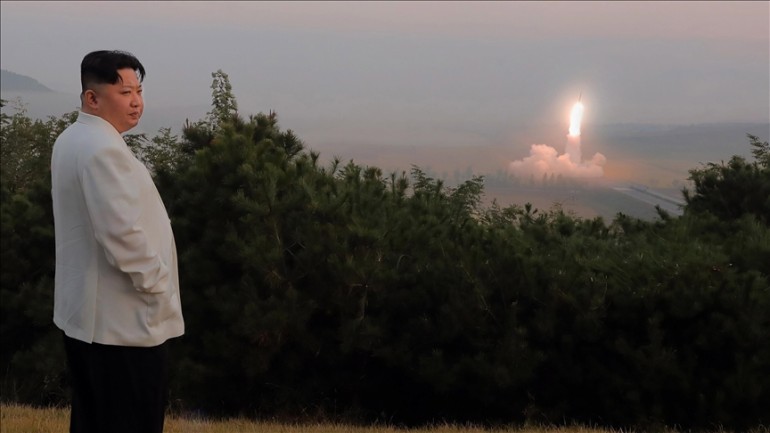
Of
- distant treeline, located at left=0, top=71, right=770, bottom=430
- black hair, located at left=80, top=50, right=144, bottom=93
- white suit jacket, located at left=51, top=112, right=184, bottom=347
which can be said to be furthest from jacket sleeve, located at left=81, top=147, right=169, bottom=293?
distant treeline, located at left=0, top=71, right=770, bottom=430

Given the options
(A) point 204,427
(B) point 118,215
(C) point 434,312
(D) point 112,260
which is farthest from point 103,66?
(C) point 434,312

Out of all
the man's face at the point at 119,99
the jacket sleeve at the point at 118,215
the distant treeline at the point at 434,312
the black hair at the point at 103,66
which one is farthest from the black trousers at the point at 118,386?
the distant treeline at the point at 434,312

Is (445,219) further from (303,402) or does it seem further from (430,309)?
(303,402)

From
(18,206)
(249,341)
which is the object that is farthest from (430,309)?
(18,206)

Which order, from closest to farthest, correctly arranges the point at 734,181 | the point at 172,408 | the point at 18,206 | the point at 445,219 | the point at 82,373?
the point at 82,373, the point at 172,408, the point at 445,219, the point at 734,181, the point at 18,206

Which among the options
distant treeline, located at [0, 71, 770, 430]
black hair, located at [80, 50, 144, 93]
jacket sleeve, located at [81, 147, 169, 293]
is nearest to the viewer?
jacket sleeve, located at [81, 147, 169, 293]

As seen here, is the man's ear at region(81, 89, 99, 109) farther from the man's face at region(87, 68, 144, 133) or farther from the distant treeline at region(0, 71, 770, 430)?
the distant treeline at region(0, 71, 770, 430)

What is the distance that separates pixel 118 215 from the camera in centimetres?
323

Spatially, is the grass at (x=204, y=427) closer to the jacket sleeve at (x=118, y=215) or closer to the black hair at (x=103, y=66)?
the jacket sleeve at (x=118, y=215)

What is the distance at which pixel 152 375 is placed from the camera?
3535 mm

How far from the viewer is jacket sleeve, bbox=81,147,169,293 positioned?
10.6 ft

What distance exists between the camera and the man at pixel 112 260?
129 inches

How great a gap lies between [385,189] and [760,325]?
4.17m

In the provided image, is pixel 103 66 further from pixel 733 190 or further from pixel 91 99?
pixel 733 190
